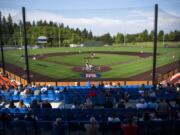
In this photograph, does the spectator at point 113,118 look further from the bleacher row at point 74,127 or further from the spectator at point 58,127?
the spectator at point 58,127

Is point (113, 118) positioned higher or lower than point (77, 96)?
higher

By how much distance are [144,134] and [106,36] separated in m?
83.9

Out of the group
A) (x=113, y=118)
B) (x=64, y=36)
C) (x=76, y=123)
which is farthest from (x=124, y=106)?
(x=64, y=36)

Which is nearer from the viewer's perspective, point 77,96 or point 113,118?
point 113,118

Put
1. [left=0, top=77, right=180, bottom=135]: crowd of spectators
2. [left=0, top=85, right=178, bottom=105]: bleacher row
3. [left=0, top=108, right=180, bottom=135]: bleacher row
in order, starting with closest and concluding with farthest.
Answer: [left=0, top=77, right=180, bottom=135]: crowd of spectators, [left=0, top=108, right=180, bottom=135]: bleacher row, [left=0, top=85, right=178, bottom=105]: bleacher row

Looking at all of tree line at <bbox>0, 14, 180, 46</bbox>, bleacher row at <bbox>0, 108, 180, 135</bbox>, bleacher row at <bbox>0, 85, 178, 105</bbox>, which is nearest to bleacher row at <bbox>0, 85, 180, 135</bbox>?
bleacher row at <bbox>0, 108, 180, 135</bbox>

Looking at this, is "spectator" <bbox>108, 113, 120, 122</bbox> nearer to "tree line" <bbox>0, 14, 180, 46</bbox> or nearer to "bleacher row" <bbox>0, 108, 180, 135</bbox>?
"bleacher row" <bbox>0, 108, 180, 135</bbox>

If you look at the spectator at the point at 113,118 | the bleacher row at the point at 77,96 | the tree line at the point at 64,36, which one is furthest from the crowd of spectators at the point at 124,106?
the tree line at the point at 64,36

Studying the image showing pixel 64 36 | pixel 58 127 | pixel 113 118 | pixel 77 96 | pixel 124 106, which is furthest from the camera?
pixel 64 36

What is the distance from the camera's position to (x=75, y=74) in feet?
112

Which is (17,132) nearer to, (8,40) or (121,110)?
(121,110)

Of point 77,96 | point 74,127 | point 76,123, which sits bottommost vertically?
point 77,96

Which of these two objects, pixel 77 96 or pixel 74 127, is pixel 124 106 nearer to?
pixel 74 127

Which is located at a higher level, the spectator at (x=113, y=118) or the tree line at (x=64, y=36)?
the tree line at (x=64, y=36)
